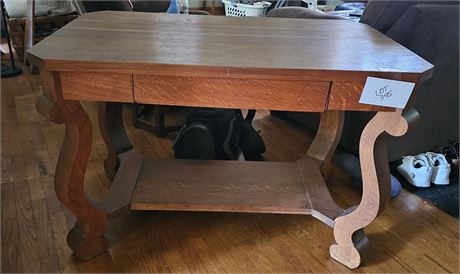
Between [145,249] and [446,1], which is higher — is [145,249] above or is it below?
below

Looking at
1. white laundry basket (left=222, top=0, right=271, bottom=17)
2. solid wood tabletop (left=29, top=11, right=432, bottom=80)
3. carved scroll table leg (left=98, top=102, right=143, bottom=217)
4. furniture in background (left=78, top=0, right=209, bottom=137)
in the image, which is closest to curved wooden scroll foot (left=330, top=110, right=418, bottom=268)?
solid wood tabletop (left=29, top=11, right=432, bottom=80)

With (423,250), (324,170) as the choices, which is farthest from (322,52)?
(423,250)

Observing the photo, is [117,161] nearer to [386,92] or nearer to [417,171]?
[386,92]

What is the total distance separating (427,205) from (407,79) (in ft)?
2.52

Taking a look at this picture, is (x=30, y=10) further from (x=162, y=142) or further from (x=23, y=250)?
(x=23, y=250)

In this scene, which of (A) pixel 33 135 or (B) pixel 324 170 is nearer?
(B) pixel 324 170

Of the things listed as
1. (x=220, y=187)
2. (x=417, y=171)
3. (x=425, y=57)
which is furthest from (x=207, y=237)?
(x=425, y=57)

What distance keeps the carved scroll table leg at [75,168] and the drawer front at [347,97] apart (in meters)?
0.60

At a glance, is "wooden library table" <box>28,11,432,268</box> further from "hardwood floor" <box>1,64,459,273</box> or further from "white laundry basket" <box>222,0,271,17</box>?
"white laundry basket" <box>222,0,271,17</box>

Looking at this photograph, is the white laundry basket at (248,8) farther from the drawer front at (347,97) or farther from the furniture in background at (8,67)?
the drawer front at (347,97)

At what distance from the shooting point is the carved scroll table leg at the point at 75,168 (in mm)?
810

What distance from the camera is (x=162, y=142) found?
5.55ft

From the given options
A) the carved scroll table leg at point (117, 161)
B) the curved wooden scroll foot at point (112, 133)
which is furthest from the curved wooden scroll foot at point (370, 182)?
the curved wooden scroll foot at point (112, 133)

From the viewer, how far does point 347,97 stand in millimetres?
815
